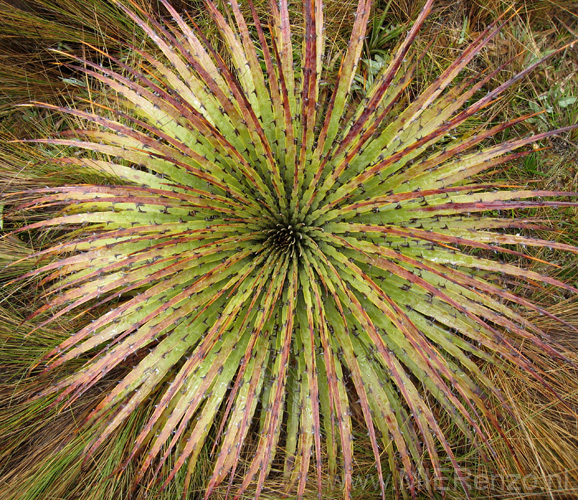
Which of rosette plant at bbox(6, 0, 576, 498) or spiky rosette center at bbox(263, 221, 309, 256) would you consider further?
spiky rosette center at bbox(263, 221, 309, 256)

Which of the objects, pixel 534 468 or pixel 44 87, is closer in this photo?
pixel 534 468

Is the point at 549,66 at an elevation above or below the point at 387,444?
above

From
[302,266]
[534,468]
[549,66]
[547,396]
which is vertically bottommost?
[534,468]

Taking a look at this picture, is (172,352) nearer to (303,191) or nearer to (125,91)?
(303,191)

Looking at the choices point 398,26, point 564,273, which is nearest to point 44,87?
point 398,26

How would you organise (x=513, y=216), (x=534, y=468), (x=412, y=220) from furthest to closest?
1. (x=513, y=216)
2. (x=534, y=468)
3. (x=412, y=220)

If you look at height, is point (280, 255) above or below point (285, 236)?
below

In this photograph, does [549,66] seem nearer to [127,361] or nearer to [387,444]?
[387,444]

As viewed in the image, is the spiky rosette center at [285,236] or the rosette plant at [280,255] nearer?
the rosette plant at [280,255]

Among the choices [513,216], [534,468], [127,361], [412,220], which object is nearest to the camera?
[412,220]
